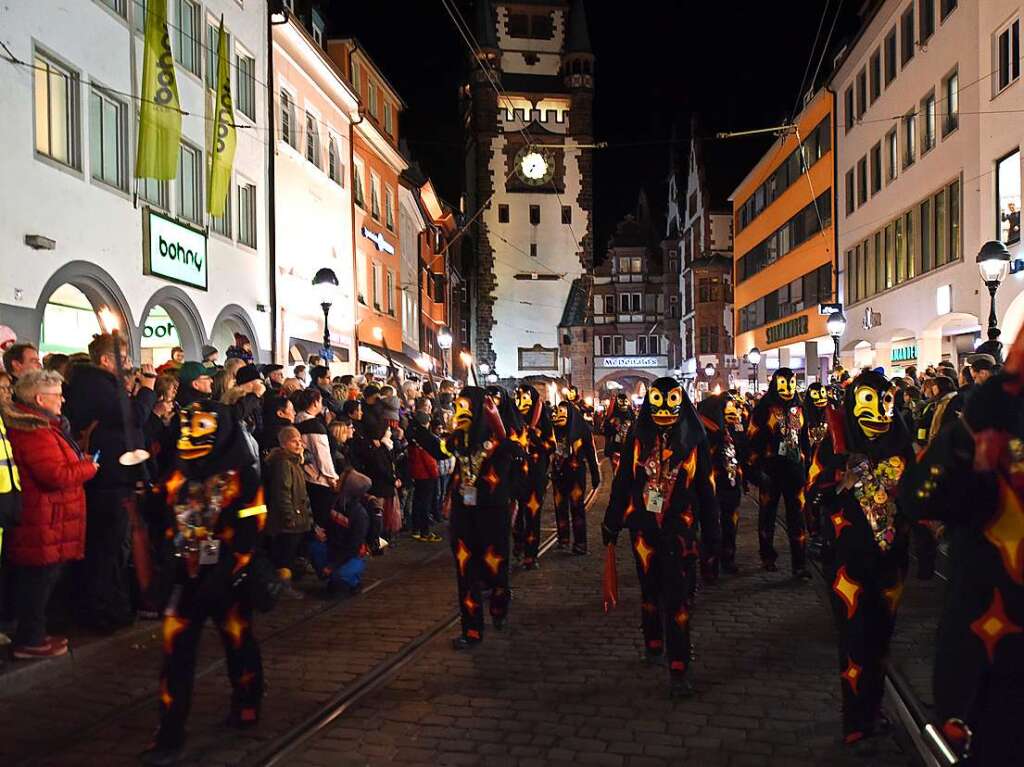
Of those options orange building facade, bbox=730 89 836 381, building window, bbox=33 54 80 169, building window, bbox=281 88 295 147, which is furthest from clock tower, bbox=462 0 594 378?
building window, bbox=33 54 80 169

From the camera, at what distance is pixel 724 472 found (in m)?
9.96

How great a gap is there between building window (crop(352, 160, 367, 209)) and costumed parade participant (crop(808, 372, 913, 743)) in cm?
2448

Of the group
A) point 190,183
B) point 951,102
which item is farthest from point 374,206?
point 951,102

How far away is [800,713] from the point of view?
5.81 metres

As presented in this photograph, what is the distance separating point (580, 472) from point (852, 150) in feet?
76.1

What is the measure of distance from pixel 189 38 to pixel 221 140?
1.88 meters

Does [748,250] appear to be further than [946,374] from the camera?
Yes

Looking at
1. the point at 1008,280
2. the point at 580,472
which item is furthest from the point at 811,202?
the point at 580,472

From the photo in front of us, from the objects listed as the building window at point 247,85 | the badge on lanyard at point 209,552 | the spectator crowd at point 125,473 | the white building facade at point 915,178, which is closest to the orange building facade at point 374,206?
the building window at point 247,85

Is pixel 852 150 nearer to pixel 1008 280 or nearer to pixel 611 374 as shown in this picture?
pixel 1008 280

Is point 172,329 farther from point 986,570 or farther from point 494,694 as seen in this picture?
point 986,570

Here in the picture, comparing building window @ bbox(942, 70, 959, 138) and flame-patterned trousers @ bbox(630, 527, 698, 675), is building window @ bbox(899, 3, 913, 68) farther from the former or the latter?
flame-patterned trousers @ bbox(630, 527, 698, 675)

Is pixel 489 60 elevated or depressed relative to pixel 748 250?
elevated

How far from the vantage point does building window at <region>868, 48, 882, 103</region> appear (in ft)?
91.6
